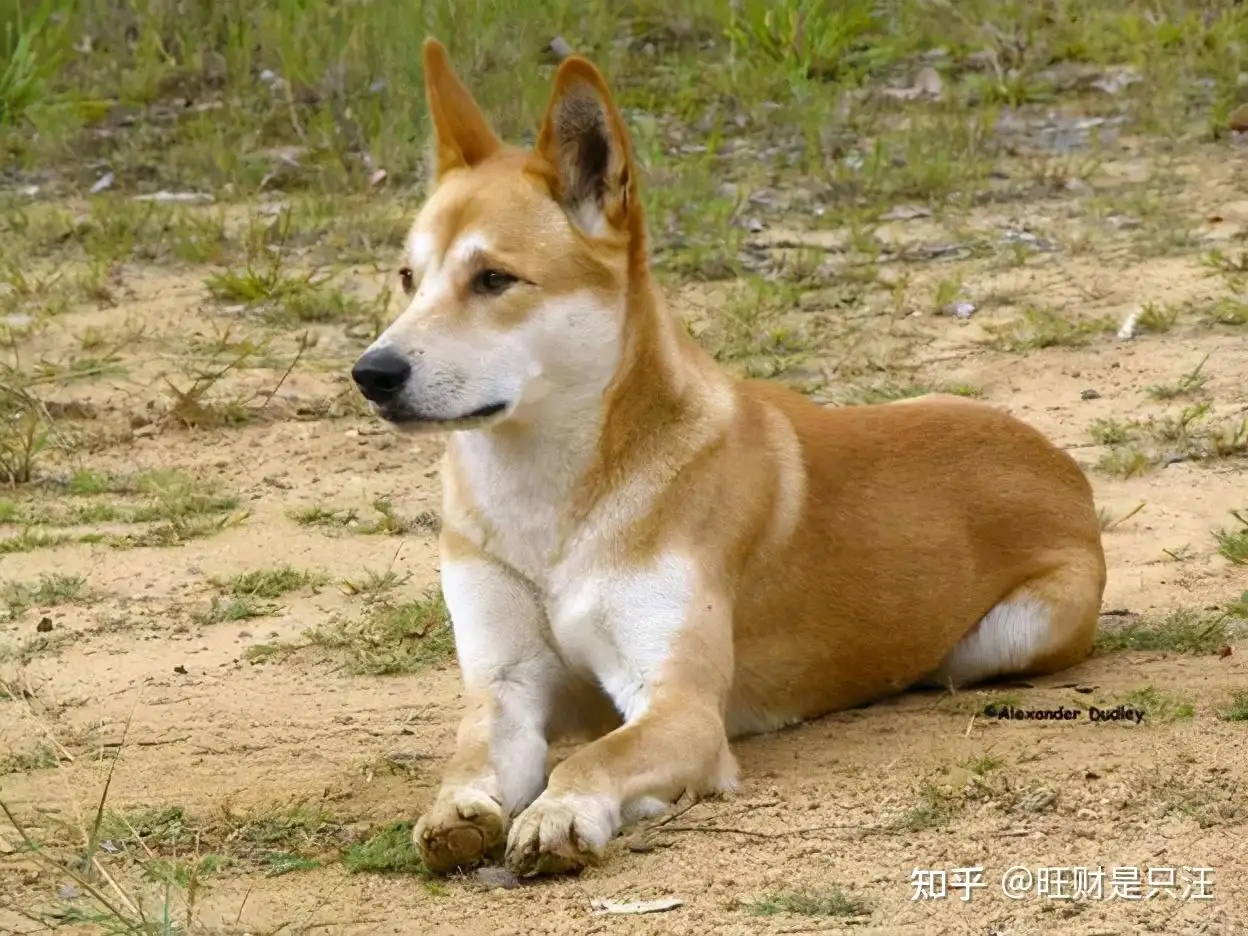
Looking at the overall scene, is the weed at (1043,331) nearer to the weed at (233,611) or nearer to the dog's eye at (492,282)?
the weed at (233,611)

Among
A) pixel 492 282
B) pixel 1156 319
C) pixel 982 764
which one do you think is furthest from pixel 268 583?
pixel 1156 319

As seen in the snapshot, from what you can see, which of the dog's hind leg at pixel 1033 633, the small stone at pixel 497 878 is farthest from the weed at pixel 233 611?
the small stone at pixel 497 878

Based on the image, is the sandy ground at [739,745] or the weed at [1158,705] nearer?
the sandy ground at [739,745]

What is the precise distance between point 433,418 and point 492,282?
36cm

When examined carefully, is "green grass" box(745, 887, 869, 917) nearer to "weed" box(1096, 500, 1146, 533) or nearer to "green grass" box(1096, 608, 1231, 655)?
"green grass" box(1096, 608, 1231, 655)

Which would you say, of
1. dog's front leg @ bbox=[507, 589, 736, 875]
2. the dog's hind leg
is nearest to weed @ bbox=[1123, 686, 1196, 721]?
the dog's hind leg

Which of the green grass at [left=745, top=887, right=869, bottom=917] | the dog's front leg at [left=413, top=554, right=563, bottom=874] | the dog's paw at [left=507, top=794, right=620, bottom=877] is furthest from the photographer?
the dog's front leg at [left=413, top=554, right=563, bottom=874]

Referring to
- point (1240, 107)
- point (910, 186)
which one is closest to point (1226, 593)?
point (910, 186)

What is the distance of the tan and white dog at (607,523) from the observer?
4.22m

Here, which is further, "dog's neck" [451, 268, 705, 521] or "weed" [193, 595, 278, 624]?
Result: "weed" [193, 595, 278, 624]

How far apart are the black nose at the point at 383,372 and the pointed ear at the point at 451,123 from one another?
0.77 meters

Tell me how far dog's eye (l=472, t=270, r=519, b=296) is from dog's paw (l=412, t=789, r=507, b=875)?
3.60 feet

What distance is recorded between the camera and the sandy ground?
12.1ft

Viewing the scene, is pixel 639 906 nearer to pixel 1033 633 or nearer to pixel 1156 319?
pixel 1033 633
